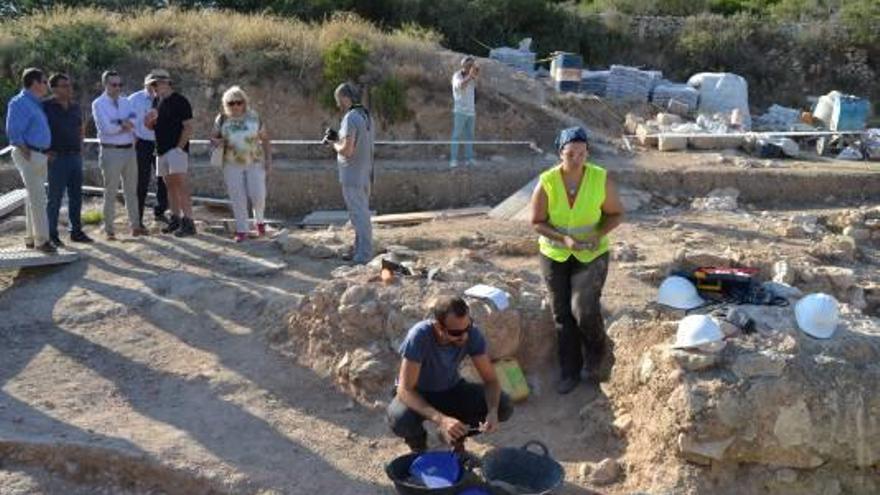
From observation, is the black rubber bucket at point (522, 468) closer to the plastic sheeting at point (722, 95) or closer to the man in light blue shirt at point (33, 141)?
the man in light blue shirt at point (33, 141)

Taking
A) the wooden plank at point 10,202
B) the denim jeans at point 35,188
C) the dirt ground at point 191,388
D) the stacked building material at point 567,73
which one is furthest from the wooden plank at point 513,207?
the stacked building material at point 567,73

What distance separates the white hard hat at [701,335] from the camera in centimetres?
553

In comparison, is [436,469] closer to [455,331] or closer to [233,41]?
[455,331]

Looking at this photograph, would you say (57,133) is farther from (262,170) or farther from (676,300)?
(676,300)

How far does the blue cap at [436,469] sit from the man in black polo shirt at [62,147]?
17.1ft

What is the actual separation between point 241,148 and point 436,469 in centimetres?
452

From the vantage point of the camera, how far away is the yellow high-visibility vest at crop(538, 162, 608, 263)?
5949mm

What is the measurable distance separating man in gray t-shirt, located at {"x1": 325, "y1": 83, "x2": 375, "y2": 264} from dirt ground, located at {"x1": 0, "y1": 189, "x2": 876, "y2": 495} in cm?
40

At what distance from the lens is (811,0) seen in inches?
1045

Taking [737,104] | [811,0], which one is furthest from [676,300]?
[811,0]

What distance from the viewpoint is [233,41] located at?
16266 mm

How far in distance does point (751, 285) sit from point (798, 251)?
3.11 metres

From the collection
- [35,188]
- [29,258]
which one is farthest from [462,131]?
[29,258]

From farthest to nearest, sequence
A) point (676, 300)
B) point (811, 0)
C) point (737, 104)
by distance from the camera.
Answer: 1. point (811, 0)
2. point (737, 104)
3. point (676, 300)
